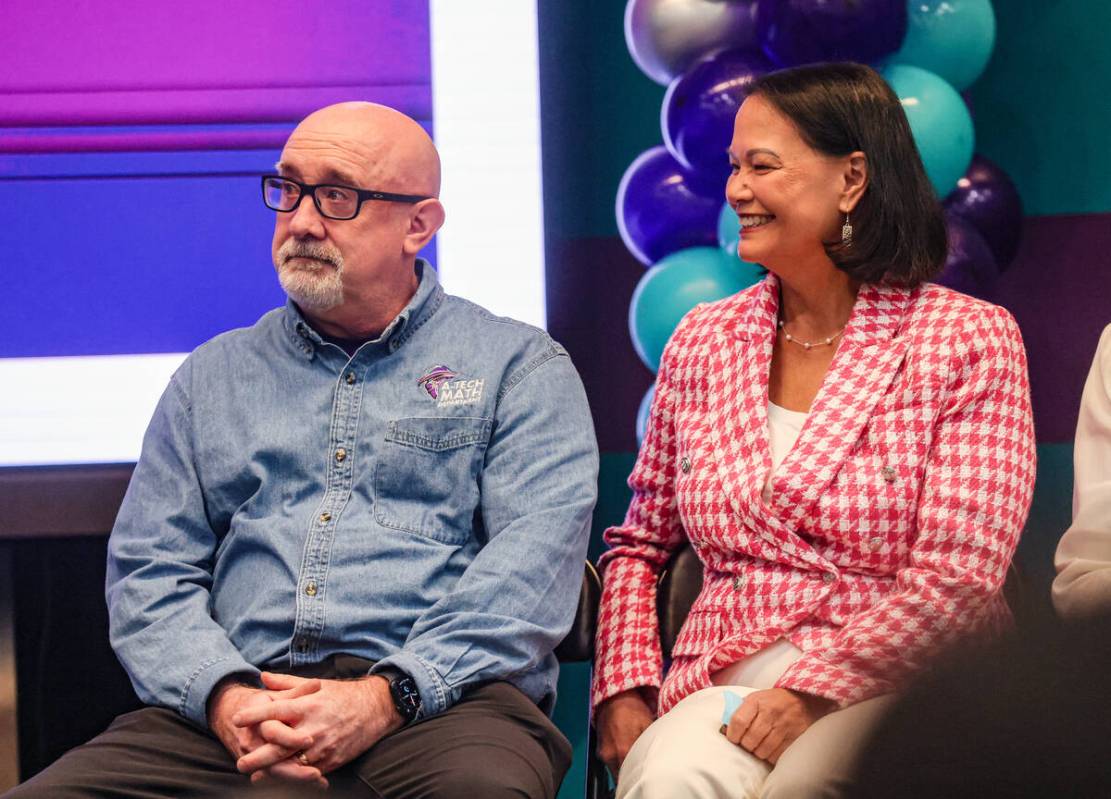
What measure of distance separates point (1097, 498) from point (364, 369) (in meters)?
1.16

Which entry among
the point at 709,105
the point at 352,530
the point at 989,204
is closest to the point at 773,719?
the point at 352,530

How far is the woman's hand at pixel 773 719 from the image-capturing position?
1.71 metres

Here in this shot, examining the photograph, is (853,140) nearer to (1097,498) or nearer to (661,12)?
(1097,498)

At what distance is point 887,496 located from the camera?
1.89m

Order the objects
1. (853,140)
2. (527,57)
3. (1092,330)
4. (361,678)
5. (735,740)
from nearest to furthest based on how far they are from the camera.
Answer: (735,740) < (361,678) < (853,140) < (527,57) < (1092,330)

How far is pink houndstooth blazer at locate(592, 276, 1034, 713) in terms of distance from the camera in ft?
5.97

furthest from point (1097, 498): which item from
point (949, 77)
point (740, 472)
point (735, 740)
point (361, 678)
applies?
point (949, 77)

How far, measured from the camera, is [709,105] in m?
2.79

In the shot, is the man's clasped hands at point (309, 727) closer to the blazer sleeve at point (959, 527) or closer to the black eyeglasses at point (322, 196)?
the blazer sleeve at point (959, 527)

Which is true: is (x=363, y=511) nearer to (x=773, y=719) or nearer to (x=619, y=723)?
(x=619, y=723)

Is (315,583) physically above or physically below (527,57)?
below

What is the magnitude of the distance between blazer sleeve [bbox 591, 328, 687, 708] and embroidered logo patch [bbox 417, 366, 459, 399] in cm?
35

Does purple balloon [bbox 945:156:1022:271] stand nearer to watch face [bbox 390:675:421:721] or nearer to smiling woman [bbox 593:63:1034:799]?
smiling woman [bbox 593:63:1034:799]

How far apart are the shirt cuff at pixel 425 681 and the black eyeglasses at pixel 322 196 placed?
2.53 ft
